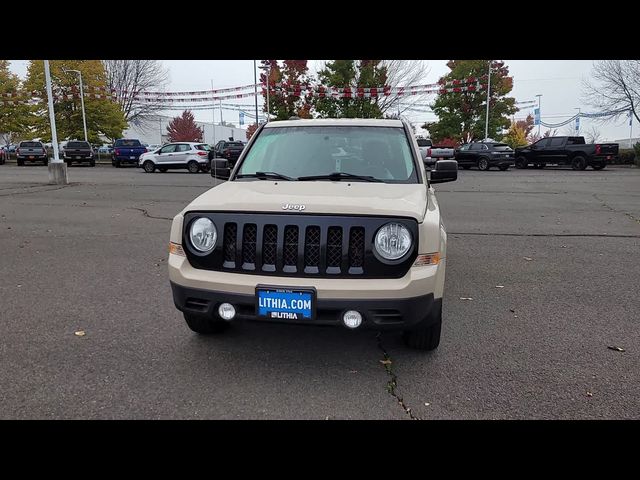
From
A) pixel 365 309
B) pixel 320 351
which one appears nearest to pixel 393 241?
pixel 365 309

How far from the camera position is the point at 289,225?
3.24 metres

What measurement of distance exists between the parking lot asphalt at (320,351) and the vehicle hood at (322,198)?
88cm

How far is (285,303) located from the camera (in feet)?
10.3

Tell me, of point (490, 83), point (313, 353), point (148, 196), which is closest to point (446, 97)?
point (490, 83)

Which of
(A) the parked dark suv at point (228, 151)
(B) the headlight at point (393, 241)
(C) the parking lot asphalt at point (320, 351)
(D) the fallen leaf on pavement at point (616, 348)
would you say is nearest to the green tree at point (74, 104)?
(A) the parked dark suv at point (228, 151)

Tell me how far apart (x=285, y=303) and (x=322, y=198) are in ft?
2.61

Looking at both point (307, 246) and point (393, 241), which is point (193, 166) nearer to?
point (307, 246)

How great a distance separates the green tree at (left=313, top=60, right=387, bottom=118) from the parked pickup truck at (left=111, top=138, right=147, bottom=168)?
1484 centimetres

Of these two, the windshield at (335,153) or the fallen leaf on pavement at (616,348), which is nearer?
the fallen leaf on pavement at (616,348)

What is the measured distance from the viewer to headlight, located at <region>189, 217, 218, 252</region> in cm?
339

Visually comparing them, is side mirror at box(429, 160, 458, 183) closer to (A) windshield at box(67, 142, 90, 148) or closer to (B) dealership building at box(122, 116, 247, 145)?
(A) windshield at box(67, 142, 90, 148)

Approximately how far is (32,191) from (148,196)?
452 centimetres

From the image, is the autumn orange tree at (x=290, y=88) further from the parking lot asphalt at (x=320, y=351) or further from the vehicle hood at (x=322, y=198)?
the vehicle hood at (x=322, y=198)

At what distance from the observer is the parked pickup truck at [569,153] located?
26.7 meters
